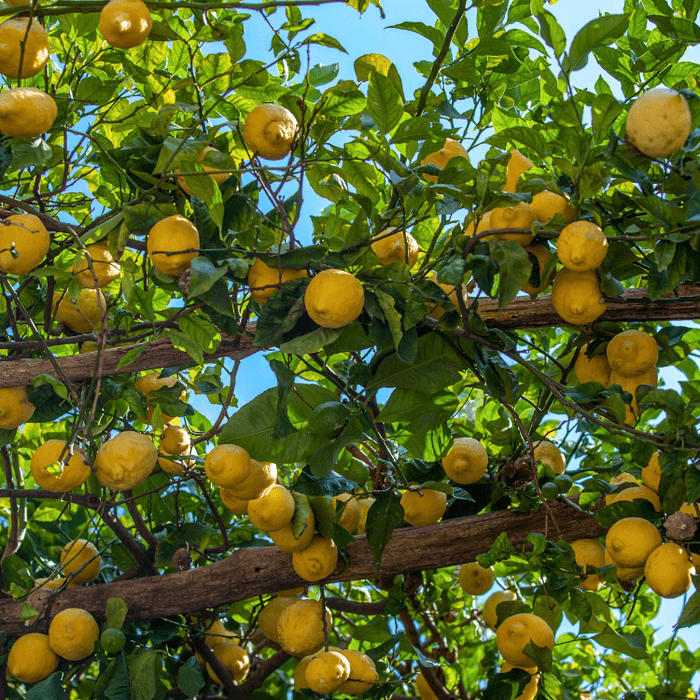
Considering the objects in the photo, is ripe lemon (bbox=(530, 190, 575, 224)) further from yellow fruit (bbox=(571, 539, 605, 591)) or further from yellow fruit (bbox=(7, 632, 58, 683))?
yellow fruit (bbox=(7, 632, 58, 683))

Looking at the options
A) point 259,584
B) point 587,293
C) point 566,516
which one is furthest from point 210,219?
point 566,516

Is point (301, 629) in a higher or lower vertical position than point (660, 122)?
lower

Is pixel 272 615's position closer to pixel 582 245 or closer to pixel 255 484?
pixel 255 484

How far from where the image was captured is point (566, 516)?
183 cm

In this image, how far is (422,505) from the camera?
1.77m

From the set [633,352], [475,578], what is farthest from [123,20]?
[475,578]

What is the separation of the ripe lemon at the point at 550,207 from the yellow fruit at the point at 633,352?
1.20 ft

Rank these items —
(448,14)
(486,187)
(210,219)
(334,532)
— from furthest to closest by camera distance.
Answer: (334,532) → (448,14) → (210,219) → (486,187)

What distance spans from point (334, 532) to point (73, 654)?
2.62 feet

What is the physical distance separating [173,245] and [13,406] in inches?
30.8

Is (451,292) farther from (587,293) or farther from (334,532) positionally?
(334,532)

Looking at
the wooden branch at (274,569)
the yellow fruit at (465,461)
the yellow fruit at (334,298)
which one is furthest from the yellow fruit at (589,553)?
the yellow fruit at (334,298)

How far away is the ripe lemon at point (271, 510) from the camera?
1.59 meters

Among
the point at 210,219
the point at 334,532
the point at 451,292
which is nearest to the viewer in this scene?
the point at 210,219
